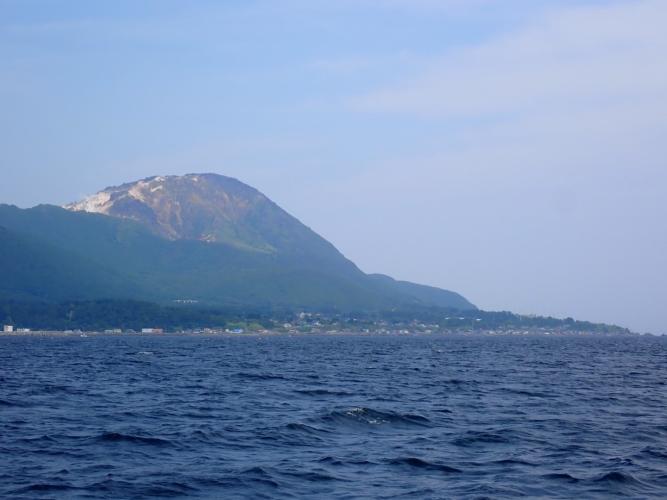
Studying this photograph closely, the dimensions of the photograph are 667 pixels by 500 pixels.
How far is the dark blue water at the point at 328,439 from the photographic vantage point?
1128 inches

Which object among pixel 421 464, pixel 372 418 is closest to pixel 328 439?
pixel 372 418

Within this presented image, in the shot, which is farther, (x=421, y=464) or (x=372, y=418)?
(x=372, y=418)

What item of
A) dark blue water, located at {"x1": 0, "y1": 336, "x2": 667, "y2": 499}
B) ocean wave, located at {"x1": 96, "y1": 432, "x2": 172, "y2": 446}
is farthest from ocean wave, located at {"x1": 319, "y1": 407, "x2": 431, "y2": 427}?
ocean wave, located at {"x1": 96, "y1": 432, "x2": 172, "y2": 446}

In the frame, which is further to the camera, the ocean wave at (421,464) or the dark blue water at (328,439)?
the ocean wave at (421,464)

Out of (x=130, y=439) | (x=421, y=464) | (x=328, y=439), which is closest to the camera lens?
(x=421, y=464)

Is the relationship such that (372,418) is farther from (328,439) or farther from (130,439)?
(130,439)

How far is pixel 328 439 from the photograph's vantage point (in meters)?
38.3

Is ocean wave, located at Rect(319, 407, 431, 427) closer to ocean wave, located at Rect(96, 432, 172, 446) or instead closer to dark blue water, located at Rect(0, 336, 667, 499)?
dark blue water, located at Rect(0, 336, 667, 499)

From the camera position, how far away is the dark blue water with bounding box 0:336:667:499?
28656mm

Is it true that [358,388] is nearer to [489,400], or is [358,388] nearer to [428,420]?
[489,400]

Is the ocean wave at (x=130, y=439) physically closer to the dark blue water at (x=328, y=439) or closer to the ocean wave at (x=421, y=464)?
the dark blue water at (x=328, y=439)

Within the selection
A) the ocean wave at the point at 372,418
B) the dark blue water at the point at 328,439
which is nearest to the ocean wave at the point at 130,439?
the dark blue water at the point at 328,439

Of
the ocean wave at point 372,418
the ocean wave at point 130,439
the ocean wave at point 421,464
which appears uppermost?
the ocean wave at point 372,418

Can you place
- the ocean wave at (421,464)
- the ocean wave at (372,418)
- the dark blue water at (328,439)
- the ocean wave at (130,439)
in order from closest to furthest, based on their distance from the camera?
1. the dark blue water at (328,439)
2. the ocean wave at (421,464)
3. the ocean wave at (130,439)
4. the ocean wave at (372,418)
